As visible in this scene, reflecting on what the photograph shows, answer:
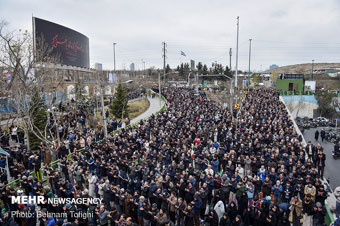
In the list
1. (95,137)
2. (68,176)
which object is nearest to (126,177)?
(68,176)

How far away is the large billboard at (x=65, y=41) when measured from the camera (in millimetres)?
31970

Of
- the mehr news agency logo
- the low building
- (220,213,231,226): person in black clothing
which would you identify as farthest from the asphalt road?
the low building

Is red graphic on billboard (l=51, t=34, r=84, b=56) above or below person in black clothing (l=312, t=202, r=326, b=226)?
above

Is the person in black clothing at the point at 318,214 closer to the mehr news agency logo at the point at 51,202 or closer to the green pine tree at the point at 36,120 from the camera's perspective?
the mehr news agency logo at the point at 51,202

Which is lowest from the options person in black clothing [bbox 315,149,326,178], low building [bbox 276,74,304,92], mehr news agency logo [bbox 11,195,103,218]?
mehr news agency logo [bbox 11,195,103,218]

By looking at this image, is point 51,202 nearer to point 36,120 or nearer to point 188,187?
point 188,187

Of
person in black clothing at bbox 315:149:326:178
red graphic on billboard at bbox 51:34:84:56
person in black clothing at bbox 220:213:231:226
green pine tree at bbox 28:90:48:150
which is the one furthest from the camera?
red graphic on billboard at bbox 51:34:84:56

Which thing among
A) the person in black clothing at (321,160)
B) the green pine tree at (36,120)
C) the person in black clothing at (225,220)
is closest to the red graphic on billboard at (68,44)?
the green pine tree at (36,120)

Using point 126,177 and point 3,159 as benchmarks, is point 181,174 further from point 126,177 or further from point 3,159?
point 3,159

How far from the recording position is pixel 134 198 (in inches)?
396

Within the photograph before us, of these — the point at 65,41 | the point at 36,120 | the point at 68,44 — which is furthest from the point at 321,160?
the point at 68,44

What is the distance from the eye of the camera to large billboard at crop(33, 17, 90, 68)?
31970mm

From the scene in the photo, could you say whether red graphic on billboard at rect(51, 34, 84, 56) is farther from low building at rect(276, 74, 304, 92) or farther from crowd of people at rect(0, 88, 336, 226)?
low building at rect(276, 74, 304, 92)

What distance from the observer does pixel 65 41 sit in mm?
38469
